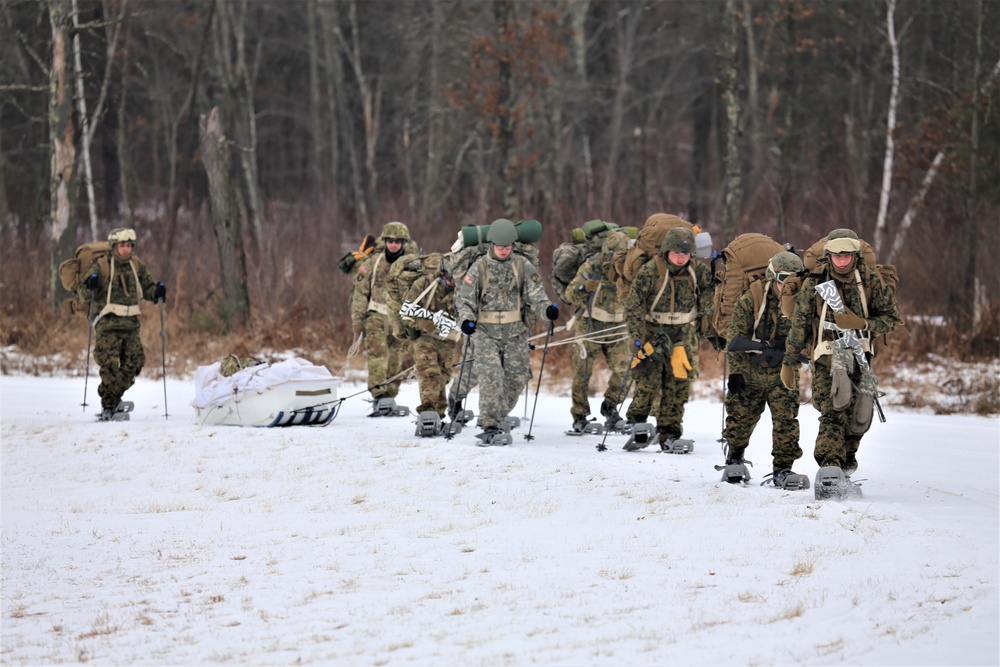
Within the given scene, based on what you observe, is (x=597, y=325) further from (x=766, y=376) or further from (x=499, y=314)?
(x=766, y=376)

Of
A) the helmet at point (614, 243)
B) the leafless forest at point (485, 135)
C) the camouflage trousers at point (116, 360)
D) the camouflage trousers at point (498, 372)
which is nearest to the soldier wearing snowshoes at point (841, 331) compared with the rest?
the camouflage trousers at point (498, 372)

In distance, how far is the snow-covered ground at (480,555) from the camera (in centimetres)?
660

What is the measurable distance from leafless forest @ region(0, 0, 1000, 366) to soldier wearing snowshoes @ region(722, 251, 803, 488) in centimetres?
931

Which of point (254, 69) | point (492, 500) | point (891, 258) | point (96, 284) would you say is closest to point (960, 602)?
point (492, 500)

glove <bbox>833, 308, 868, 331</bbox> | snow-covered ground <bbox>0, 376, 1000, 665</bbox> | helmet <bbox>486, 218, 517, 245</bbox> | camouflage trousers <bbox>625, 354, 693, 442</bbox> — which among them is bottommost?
snow-covered ground <bbox>0, 376, 1000, 665</bbox>

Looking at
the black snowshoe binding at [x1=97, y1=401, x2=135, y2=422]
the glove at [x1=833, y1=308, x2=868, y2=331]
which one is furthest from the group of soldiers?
the black snowshoe binding at [x1=97, y1=401, x2=135, y2=422]

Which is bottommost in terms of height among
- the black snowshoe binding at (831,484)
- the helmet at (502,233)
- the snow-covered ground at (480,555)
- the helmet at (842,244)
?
the snow-covered ground at (480,555)

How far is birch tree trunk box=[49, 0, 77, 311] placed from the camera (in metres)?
21.8

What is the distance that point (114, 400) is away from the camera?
14.8 meters

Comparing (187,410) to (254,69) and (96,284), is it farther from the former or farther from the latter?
(254,69)

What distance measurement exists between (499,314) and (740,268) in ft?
9.42

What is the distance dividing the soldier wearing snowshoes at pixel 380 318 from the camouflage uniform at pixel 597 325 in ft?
6.88

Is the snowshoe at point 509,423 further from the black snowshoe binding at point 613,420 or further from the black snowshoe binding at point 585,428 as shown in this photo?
the black snowshoe binding at point 613,420

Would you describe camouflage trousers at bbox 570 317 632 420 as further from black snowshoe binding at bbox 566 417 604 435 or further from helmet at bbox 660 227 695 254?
helmet at bbox 660 227 695 254
